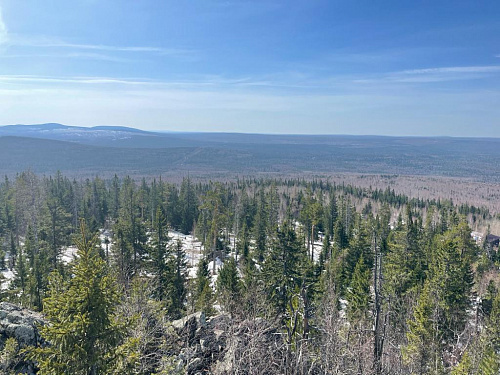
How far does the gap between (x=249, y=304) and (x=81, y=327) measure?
16255mm

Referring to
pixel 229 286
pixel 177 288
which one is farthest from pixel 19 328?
pixel 177 288

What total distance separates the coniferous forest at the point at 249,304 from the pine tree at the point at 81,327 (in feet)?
0.11

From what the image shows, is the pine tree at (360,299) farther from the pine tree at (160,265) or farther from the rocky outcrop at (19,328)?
the rocky outcrop at (19,328)

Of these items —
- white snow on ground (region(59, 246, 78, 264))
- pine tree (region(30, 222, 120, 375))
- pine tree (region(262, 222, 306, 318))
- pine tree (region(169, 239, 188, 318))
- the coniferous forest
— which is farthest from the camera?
white snow on ground (region(59, 246, 78, 264))

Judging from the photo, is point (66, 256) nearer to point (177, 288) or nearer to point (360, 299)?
point (177, 288)

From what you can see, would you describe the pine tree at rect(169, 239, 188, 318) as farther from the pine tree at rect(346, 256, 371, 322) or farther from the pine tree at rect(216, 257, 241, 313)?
the pine tree at rect(346, 256, 371, 322)

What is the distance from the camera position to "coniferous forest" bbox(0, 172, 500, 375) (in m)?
10.4

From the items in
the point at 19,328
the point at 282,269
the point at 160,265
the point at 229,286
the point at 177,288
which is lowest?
the point at 177,288

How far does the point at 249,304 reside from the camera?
24.8 meters

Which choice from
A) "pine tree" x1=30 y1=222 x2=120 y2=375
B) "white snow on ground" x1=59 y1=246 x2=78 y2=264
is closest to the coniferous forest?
"pine tree" x1=30 y1=222 x2=120 y2=375

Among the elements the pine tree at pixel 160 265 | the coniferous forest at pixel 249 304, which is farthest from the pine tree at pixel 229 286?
the pine tree at pixel 160 265

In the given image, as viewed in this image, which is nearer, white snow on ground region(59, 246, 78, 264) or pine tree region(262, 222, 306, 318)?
pine tree region(262, 222, 306, 318)

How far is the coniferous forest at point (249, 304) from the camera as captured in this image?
10.4 metres

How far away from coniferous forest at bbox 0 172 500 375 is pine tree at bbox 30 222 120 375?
0.03 metres
